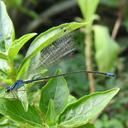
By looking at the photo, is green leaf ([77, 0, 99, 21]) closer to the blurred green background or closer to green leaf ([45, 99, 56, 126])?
the blurred green background

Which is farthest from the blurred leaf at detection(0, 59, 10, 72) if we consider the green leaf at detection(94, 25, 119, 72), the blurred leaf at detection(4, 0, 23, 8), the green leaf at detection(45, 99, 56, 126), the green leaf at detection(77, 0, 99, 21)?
the blurred leaf at detection(4, 0, 23, 8)

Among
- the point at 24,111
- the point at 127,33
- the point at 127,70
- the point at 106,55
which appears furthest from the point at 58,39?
the point at 127,33

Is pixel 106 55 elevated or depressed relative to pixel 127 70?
elevated

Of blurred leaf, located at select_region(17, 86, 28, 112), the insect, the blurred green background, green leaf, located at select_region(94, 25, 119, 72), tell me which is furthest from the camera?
the blurred green background

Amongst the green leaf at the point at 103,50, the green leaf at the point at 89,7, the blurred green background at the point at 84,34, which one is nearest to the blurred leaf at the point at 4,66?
the green leaf at the point at 89,7

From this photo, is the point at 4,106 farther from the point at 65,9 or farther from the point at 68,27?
the point at 65,9

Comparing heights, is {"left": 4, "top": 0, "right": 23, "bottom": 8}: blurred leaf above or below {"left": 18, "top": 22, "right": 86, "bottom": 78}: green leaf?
below
